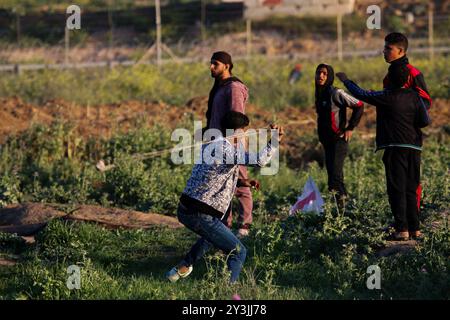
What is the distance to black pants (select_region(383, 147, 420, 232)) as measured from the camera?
8.78 m

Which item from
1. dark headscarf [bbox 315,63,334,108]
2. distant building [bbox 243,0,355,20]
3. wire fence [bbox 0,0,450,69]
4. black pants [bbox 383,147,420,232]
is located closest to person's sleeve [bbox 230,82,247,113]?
dark headscarf [bbox 315,63,334,108]

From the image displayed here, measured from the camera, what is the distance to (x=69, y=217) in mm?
10109

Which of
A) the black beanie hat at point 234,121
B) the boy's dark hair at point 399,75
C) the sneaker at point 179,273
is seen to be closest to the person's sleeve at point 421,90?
the boy's dark hair at point 399,75

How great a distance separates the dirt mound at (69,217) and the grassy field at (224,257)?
14.0 inches

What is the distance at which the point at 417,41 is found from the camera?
29.9 meters

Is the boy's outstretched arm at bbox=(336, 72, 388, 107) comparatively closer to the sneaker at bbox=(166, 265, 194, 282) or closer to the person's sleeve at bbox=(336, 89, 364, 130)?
the person's sleeve at bbox=(336, 89, 364, 130)

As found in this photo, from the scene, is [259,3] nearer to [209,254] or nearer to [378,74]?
[378,74]

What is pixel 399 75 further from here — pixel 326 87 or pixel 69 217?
pixel 69 217

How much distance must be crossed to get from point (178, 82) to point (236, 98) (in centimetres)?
1247

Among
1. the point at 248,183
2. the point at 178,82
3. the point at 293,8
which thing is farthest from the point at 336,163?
the point at 293,8

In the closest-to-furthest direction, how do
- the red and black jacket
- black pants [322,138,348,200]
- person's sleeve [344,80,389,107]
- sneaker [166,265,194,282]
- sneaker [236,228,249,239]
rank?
sneaker [166,265,194,282] → person's sleeve [344,80,389,107] → the red and black jacket → sneaker [236,228,249,239] → black pants [322,138,348,200]

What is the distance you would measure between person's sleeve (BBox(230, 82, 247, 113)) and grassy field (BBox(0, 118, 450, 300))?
1.05 metres
